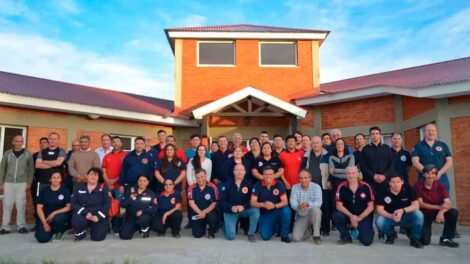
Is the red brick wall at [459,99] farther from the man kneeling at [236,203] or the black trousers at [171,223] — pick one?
the black trousers at [171,223]

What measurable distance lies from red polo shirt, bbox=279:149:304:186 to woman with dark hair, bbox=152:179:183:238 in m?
2.02

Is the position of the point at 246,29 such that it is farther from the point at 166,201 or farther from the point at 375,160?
the point at 166,201

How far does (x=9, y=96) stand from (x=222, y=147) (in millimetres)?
4940

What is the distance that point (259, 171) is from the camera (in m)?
6.49

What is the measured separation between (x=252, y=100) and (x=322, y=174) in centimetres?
448

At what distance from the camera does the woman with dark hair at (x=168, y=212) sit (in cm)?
625

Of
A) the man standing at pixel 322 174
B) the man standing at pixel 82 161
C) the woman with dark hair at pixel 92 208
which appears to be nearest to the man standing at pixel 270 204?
the man standing at pixel 322 174

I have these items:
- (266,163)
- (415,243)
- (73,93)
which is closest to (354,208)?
(415,243)

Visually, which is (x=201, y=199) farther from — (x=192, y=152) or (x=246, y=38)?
(x=246, y=38)

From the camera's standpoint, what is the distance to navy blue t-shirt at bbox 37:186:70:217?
20.1 feet

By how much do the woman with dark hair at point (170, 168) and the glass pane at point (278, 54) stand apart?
21.3 ft

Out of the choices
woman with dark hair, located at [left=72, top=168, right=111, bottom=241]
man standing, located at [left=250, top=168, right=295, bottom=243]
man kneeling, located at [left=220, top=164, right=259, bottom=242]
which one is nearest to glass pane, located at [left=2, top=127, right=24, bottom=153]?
woman with dark hair, located at [left=72, top=168, right=111, bottom=241]

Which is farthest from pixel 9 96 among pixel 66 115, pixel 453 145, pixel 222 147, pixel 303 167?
pixel 453 145

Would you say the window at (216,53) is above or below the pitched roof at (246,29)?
below
